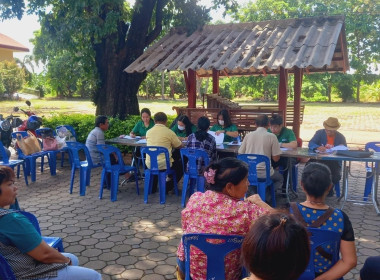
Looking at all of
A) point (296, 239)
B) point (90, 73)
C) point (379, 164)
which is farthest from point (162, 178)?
point (90, 73)

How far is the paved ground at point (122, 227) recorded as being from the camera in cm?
380

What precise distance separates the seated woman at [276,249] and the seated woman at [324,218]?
3.40 feet

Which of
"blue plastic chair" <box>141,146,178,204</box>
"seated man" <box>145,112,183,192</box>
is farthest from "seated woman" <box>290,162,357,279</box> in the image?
"seated man" <box>145,112,183,192</box>

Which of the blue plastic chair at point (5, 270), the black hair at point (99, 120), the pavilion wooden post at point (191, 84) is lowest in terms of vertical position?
the blue plastic chair at point (5, 270)

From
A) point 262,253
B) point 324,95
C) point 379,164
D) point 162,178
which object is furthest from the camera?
point 324,95

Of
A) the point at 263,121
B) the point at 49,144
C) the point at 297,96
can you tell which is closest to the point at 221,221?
the point at 263,121

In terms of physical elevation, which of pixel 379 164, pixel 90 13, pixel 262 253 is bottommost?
pixel 379 164

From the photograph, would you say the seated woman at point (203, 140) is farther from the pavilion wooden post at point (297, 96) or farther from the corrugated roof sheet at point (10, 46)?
the corrugated roof sheet at point (10, 46)

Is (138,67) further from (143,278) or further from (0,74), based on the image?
(0,74)

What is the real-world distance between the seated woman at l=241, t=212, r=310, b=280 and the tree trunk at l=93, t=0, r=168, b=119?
28.9 ft

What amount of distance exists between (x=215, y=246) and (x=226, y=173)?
0.52 metres

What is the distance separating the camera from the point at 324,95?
33719 mm

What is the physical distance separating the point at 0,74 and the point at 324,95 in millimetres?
28163

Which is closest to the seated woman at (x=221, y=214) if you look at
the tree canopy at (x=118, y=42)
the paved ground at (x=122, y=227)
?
the paved ground at (x=122, y=227)
